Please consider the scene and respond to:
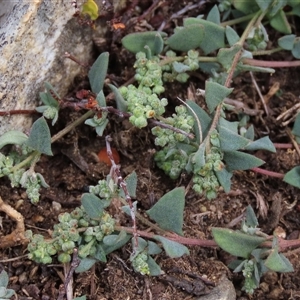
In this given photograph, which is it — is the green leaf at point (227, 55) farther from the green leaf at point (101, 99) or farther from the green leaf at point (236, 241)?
the green leaf at point (236, 241)

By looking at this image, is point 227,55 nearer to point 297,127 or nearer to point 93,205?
point 297,127

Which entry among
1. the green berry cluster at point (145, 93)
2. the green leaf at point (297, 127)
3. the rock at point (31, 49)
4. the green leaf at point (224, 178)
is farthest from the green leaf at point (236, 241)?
the rock at point (31, 49)

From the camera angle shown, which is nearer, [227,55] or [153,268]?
[153,268]

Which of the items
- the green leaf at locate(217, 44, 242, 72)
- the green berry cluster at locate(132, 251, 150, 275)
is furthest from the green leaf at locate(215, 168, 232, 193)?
the green leaf at locate(217, 44, 242, 72)

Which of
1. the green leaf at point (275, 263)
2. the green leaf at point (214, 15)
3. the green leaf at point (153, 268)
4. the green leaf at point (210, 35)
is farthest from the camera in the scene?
the green leaf at point (214, 15)

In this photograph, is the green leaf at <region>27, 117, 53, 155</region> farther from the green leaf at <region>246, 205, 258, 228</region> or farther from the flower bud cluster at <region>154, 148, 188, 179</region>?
the green leaf at <region>246, 205, 258, 228</region>

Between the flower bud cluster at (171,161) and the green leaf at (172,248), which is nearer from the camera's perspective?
the green leaf at (172,248)

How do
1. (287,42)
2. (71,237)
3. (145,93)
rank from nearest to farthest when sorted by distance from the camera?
1. (71,237)
2. (145,93)
3. (287,42)

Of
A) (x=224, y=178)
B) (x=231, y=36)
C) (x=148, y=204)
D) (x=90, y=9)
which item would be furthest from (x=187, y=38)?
(x=148, y=204)
